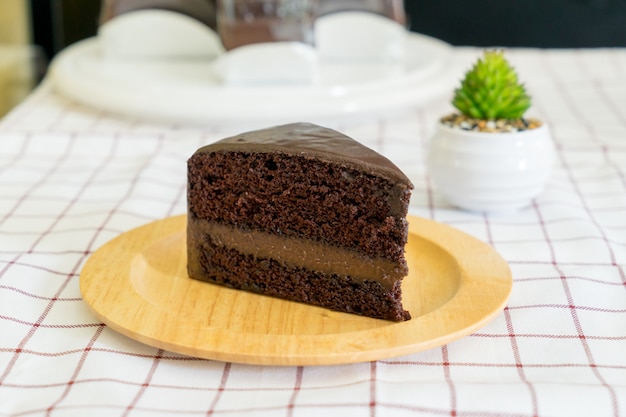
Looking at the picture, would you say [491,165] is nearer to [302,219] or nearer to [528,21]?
[302,219]

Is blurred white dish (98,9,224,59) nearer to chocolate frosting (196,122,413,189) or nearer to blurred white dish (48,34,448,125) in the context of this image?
blurred white dish (48,34,448,125)

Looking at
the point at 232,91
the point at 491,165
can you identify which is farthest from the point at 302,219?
the point at 232,91

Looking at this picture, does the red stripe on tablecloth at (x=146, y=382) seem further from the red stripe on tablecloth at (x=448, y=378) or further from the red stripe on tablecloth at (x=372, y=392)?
the red stripe on tablecloth at (x=448, y=378)

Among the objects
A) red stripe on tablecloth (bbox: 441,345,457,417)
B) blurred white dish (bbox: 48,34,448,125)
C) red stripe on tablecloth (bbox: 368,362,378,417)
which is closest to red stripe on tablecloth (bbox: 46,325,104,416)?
red stripe on tablecloth (bbox: 368,362,378,417)

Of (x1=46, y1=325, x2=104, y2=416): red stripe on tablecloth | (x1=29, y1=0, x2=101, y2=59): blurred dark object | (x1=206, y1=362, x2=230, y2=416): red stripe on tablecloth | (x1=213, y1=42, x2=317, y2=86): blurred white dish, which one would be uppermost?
(x1=206, y1=362, x2=230, y2=416): red stripe on tablecloth

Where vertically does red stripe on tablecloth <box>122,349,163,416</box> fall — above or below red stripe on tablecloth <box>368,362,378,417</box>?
below

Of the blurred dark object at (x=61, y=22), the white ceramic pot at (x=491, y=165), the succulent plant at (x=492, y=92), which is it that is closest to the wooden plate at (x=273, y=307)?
the white ceramic pot at (x=491, y=165)

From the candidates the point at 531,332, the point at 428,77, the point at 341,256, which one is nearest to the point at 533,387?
the point at 531,332

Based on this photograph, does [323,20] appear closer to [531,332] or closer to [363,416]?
[531,332]
